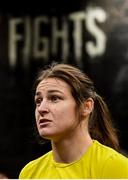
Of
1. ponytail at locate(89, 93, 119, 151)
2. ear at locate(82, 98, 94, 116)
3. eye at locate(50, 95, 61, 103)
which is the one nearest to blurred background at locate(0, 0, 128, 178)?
ponytail at locate(89, 93, 119, 151)

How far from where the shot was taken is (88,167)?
145 centimetres

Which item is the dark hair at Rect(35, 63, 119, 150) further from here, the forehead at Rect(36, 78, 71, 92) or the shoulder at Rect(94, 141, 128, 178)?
the shoulder at Rect(94, 141, 128, 178)

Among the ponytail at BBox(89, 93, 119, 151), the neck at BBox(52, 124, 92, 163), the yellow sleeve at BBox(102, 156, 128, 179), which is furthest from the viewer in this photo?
the ponytail at BBox(89, 93, 119, 151)

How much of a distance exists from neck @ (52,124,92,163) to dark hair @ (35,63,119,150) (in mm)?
95

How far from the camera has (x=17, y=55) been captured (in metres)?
3.31

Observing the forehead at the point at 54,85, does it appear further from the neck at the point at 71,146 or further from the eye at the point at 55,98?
the neck at the point at 71,146

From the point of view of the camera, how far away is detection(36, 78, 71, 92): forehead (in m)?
1.51

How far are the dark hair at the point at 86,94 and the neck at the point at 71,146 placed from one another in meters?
0.10

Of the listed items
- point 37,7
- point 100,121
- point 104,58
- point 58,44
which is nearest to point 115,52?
point 104,58

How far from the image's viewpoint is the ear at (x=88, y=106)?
1.57m

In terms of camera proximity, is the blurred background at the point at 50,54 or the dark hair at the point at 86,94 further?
the blurred background at the point at 50,54

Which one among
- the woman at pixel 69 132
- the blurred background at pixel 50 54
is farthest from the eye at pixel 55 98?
the blurred background at pixel 50 54

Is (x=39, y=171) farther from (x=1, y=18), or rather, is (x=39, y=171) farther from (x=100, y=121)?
(x=1, y=18)

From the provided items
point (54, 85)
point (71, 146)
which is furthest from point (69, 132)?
point (54, 85)
